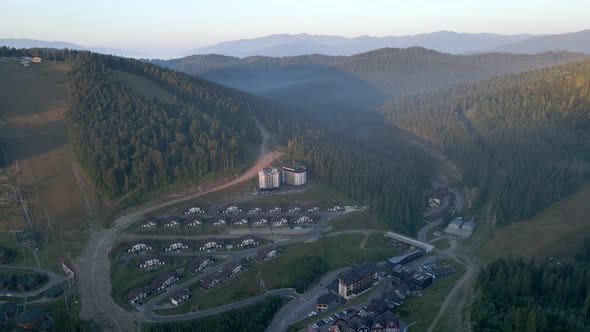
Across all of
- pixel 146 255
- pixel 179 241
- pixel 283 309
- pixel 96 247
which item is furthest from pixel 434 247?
pixel 96 247

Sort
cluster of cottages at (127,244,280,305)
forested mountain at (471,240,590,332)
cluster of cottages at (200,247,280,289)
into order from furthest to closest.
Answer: cluster of cottages at (200,247,280,289), cluster of cottages at (127,244,280,305), forested mountain at (471,240,590,332)

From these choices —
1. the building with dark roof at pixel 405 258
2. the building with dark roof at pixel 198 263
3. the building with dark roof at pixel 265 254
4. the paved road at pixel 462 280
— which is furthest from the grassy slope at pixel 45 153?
the paved road at pixel 462 280

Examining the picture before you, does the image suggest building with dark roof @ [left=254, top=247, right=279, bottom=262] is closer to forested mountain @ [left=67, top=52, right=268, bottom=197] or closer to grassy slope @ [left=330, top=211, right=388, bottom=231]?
grassy slope @ [left=330, top=211, right=388, bottom=231]

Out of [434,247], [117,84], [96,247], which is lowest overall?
[434,247]

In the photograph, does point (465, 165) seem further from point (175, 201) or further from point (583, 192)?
point (175, 201)

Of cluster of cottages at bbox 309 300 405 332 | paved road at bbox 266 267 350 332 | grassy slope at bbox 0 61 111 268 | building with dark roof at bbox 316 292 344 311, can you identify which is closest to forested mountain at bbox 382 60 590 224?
building with dark roof at bbox 316 292 344 311

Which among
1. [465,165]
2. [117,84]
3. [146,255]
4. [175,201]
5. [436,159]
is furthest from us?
[436,159]

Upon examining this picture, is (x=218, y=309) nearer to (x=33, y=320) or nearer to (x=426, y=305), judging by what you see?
(x=33, y=320)

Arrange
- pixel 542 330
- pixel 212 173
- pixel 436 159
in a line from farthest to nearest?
pixel 436 159, pixel 212 173, pixel 542 330
